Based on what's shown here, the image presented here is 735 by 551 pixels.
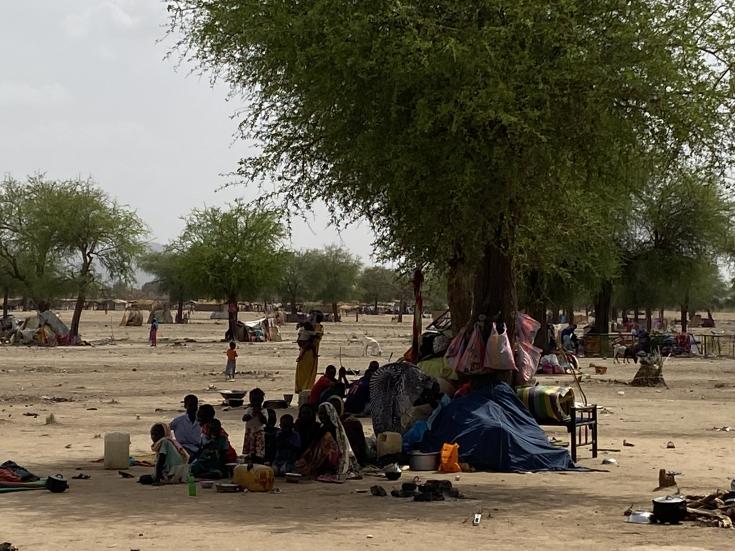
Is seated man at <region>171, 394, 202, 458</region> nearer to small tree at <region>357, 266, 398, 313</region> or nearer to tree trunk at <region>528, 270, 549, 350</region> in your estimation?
tree trunk at <region>528, 270, 549, 350</region>

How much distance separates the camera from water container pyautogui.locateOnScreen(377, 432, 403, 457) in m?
14.8

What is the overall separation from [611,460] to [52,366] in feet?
83.6

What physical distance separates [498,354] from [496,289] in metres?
1.15

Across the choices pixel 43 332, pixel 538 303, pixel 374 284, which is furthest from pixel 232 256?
pixel 374 284

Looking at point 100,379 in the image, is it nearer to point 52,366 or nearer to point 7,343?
point 52,366

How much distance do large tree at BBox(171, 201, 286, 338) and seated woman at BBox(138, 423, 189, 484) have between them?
1875 inches

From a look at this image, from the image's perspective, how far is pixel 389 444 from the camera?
1480 centimetres

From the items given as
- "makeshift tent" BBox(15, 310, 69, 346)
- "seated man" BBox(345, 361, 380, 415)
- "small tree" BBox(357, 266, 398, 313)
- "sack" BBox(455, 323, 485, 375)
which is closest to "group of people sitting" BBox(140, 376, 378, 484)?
"sack" BBox(455, 323, 485, 375)

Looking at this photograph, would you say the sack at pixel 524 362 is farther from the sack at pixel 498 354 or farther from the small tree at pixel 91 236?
the small tree at pixel 91 236

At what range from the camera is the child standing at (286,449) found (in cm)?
1358

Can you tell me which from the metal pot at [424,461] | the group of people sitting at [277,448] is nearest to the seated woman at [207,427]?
the group of people sitting at [277,448]

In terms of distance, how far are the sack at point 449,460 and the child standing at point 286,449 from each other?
187cm

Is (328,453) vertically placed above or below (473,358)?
below

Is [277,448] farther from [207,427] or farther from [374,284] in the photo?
[374,284]
